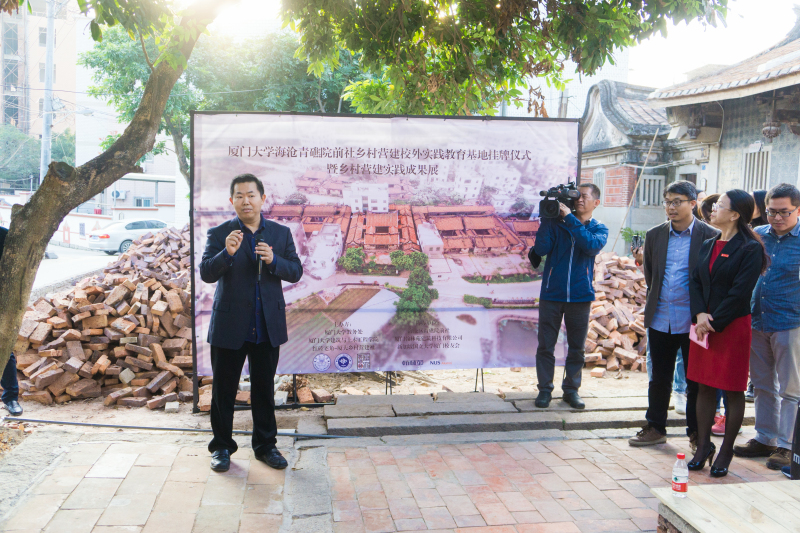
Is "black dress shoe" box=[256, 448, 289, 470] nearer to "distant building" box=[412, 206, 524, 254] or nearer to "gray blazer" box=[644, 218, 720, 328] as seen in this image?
"distant building" box=[412, 206, 524, 254]

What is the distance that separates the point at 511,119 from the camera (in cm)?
543

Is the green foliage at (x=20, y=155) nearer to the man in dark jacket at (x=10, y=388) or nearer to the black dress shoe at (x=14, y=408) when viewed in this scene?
the man in dark jacket at (x=10, y=388)

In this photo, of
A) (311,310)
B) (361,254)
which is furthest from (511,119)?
(311,310)

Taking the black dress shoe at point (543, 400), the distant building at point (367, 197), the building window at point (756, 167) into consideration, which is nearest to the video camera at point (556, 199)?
the distant building at point (367, 197)

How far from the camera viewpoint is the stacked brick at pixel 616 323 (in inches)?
289

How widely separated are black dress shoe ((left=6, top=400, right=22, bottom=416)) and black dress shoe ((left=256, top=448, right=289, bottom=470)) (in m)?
2.59

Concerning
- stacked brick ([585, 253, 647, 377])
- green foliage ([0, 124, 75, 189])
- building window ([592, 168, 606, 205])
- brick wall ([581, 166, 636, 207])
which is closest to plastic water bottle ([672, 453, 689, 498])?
stacked brick ([585, 253, 647, 377])

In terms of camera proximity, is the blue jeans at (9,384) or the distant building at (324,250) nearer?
the distant building at (324,250)

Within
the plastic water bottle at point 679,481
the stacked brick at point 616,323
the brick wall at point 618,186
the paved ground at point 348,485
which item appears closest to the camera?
the plastic water bottle at point 679,481

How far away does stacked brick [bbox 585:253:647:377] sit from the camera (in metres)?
7.35

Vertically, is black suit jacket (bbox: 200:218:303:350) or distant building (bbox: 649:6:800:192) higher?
distant building (bbox: 649:6:800:192)

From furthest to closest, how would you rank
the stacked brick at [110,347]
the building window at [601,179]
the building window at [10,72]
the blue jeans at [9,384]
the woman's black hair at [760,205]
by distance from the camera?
the building window at [10,72] < the building window at [601,179] < the stacked brick at [110,347] < the blue jeans at [9,384] < the woman's black hair at [760,205]

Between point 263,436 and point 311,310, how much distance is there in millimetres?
1368

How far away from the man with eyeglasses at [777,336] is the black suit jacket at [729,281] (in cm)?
40
